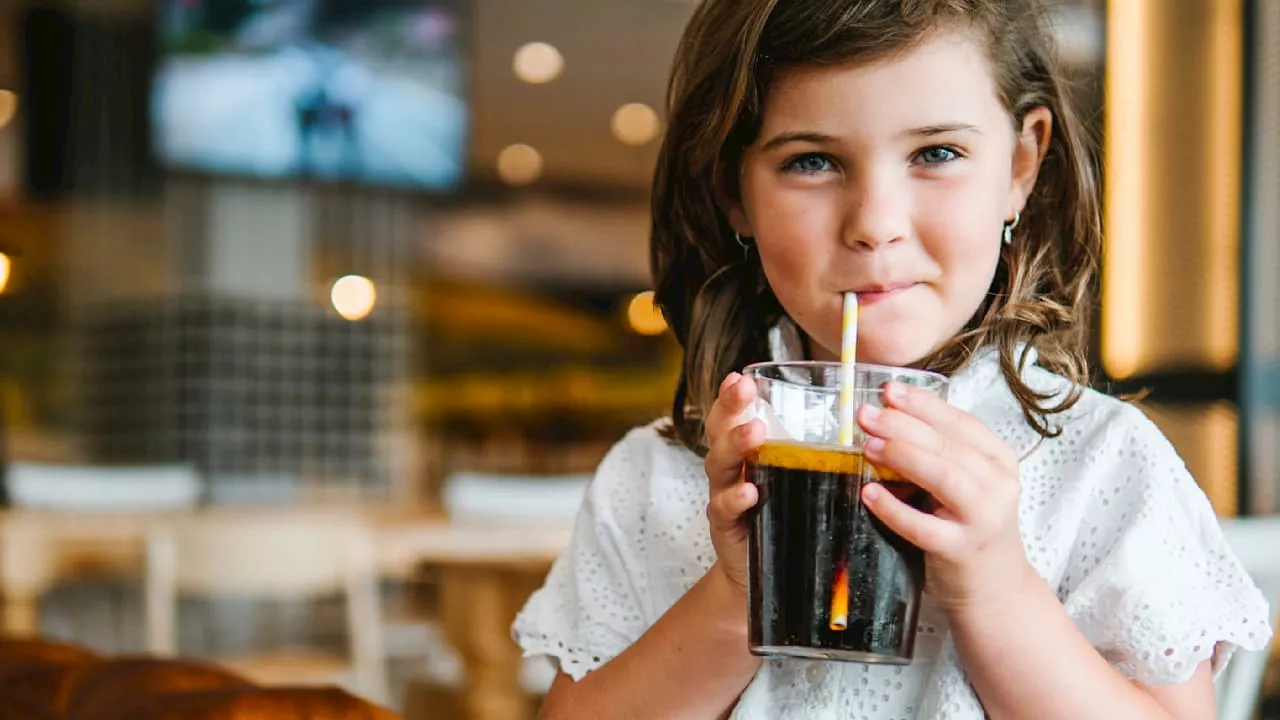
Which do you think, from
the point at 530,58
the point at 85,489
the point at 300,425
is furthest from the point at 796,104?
the point at 530,58

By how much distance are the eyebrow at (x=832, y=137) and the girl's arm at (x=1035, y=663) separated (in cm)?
26

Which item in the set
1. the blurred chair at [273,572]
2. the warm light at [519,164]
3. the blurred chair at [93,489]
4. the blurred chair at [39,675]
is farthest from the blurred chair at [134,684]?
the warm light at [519,164]

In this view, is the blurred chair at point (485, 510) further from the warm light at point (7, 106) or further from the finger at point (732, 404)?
the warm light at point (7, 106)

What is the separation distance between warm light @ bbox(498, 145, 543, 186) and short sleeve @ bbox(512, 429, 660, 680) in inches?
321

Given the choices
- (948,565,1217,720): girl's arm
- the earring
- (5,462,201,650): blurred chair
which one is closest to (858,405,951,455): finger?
(948,565,1217,720): girl's arm

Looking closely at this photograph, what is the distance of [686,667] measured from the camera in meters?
0.84

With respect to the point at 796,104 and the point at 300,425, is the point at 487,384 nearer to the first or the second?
the point at 300,425

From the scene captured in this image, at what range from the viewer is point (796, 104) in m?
0.83

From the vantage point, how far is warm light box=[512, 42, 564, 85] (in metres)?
7.54

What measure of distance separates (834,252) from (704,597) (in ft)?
0.74

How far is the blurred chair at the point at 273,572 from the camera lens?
3.06m

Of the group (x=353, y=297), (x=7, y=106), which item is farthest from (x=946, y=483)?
(x=7, y=106)

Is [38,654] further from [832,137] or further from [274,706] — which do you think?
[832,137]

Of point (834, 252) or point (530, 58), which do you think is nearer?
point (834, 252)
